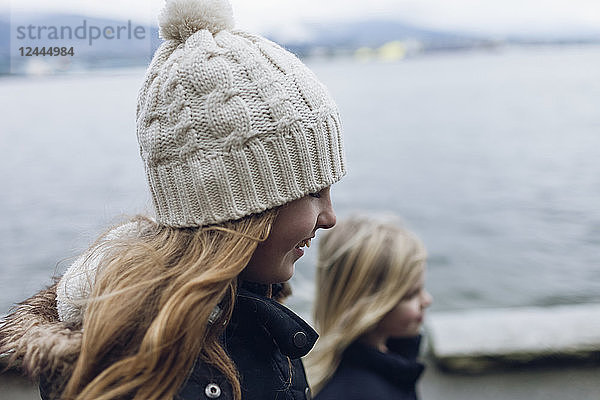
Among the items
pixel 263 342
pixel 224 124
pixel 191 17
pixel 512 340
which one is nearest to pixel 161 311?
pixel 263 342

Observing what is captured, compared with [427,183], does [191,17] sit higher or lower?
higher

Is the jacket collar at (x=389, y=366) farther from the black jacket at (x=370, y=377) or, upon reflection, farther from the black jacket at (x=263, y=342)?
the black jacket at (x=263, y=342)

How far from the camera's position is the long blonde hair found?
1.22m

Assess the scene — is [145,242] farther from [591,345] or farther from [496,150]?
[496,150]

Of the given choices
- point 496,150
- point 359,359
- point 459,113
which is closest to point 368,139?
point 496,150

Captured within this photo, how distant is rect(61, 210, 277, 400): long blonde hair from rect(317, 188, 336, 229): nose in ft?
0.41

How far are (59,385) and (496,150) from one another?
10.2 m

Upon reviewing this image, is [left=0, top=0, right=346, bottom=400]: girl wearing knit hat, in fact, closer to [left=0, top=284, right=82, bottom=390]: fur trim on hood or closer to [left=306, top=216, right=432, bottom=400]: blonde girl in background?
[left=0, top=284, right=82, bottom=390]: fur trim on hood

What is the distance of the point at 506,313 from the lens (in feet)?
11.6

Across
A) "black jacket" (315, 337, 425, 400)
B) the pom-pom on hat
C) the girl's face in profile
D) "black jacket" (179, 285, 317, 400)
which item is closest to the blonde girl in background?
"black jacket" (315, 337, 425, 400)

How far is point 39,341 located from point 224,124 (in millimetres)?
617

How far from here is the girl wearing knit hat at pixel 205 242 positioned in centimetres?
125

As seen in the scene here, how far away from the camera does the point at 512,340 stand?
3.29 meters

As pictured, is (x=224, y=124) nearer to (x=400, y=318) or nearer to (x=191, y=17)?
(x=191, y=17)
